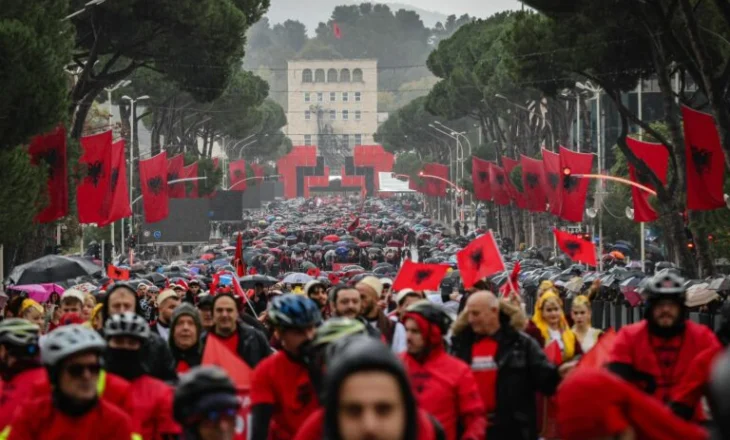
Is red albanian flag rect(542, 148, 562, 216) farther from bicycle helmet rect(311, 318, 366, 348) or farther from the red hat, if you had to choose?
the red hat

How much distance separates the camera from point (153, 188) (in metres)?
52.5

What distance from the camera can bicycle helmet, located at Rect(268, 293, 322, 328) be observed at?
299 inches

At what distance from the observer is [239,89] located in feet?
282

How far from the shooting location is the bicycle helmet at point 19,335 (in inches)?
311

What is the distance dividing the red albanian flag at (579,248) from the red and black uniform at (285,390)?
21569mm

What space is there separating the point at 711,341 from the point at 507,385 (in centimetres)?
112

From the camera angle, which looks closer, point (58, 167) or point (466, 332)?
point (466, 332)

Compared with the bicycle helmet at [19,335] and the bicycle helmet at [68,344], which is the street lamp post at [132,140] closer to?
the bicycle helmet at [19,335]

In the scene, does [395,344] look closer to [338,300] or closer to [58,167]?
[338,300]

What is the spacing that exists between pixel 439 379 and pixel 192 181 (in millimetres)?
67609

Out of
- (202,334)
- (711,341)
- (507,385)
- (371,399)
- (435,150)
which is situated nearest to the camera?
(371,399)

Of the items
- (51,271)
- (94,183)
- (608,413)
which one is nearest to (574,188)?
(94,183)

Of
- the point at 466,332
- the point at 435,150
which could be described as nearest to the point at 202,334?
the point at 466,332

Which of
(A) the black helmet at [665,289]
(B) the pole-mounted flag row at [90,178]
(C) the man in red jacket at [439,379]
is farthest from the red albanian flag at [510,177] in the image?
(C) the man in red jacket at [439,379]
